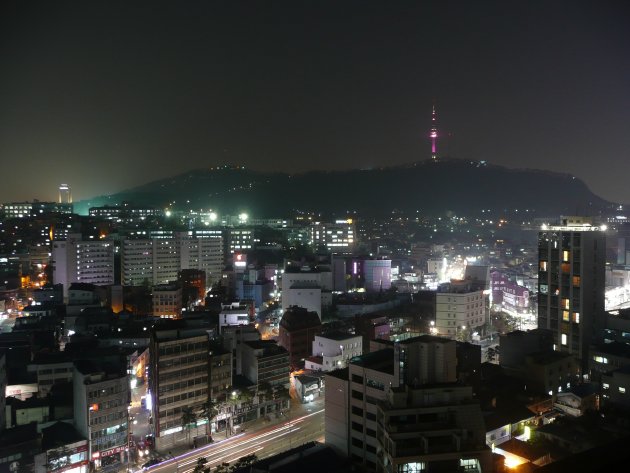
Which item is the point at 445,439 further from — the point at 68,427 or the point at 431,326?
the point at 431,326

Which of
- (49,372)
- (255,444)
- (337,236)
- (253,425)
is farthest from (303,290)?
(337,236)

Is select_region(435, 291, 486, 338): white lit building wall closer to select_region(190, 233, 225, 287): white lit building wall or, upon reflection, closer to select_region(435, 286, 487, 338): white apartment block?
select_region(435, 286, 487, 338): white apartment block

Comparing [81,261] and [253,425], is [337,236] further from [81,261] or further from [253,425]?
[253,425]

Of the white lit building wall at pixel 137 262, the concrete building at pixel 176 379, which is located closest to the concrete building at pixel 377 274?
the white lit building wall at pixel 137 262

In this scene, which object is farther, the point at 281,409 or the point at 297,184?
the point at 297,184

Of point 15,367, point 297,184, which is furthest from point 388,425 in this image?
point 297,184

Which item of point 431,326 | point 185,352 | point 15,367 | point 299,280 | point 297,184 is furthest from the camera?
point 297,184
